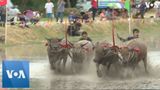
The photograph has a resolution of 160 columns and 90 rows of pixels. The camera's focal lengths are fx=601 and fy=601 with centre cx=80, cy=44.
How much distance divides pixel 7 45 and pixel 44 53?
435cm

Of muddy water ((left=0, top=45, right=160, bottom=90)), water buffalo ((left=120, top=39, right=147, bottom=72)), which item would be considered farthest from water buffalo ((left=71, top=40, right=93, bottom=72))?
water buffalo ((left=120, top=39, right=147, bottom=72))

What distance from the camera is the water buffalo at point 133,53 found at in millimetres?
17422

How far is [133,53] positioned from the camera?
17.6 meters

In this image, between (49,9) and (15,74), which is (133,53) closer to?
(15,74)

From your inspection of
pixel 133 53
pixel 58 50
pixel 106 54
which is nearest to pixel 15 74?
pixel 106 54

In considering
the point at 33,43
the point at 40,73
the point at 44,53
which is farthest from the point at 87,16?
the point at 40,73

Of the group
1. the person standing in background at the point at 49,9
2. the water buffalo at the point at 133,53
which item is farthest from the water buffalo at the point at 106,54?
the person standing in background at the point at 49,9

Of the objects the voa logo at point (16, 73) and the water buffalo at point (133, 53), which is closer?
the voa logo at point (16, 73)

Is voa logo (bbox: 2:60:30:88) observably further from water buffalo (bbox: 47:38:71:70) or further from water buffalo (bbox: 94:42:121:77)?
water buffalo (bbox: 47:38:71:70)

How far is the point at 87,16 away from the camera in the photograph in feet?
136

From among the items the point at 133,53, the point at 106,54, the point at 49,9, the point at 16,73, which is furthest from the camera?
the point at 49,9

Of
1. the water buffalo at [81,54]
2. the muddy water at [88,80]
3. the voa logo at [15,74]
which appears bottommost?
the muddy water at [88,80]

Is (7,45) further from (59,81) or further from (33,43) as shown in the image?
(59,81)

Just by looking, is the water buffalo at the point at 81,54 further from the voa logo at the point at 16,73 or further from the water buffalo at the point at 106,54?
the voa logo at the point at 16,73
